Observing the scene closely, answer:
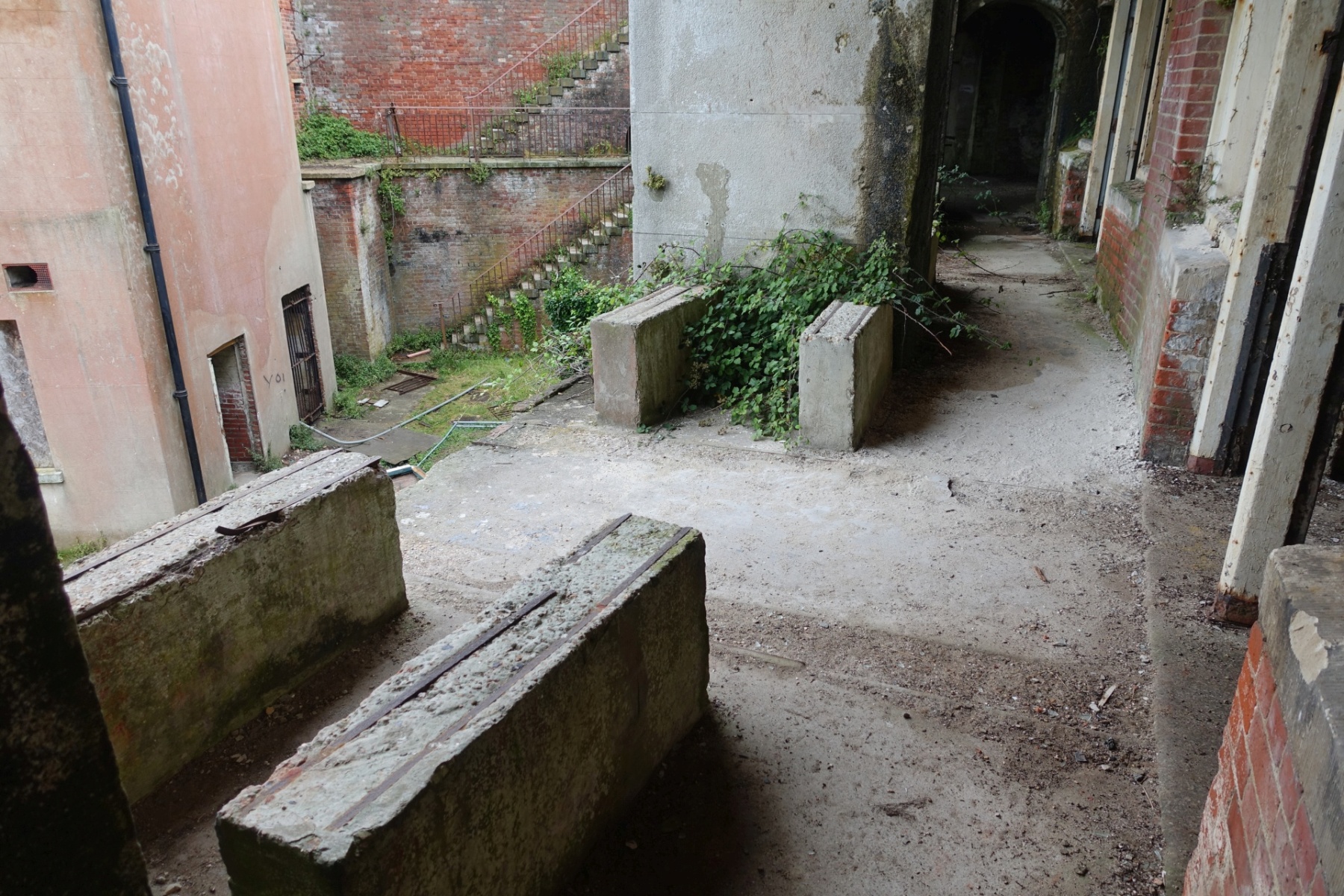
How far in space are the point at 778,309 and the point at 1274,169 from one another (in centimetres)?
311

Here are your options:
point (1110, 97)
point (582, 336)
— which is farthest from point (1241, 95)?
point (1110, 97)

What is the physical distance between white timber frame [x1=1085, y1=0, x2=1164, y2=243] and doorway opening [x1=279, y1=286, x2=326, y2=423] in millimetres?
9949

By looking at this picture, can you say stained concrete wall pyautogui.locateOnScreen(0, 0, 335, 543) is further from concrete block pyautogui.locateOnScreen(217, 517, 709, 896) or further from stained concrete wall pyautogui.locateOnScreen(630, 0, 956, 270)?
concrete block pyautogui.locateOnScreen(217, 517, 709, 896)

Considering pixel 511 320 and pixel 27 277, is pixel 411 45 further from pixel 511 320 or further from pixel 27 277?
pixel 27 277

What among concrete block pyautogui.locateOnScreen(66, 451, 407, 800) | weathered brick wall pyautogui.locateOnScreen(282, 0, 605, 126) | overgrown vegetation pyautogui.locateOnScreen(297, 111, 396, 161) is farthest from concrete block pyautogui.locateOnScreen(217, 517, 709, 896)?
weathered brick wall pyautogui.locateOnScreen(282, 0, 605, 126)

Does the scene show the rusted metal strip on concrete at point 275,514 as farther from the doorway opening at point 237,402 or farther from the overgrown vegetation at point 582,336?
the doorway opening at point 237,402

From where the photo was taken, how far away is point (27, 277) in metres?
7.86

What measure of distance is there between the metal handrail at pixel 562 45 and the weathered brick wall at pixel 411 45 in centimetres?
17

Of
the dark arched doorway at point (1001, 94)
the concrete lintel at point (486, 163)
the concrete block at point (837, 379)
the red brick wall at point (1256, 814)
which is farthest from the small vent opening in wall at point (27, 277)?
the dark arched doorway at point (1001, 94)

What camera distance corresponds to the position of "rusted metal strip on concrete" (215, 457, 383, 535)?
9.71ft

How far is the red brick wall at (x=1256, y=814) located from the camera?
1457 mm

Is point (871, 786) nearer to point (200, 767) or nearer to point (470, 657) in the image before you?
point (470, 657)

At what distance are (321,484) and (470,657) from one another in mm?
1425

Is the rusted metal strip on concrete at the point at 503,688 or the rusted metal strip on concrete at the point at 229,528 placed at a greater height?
the rusted metal strip on concrete at the point at 503,688
